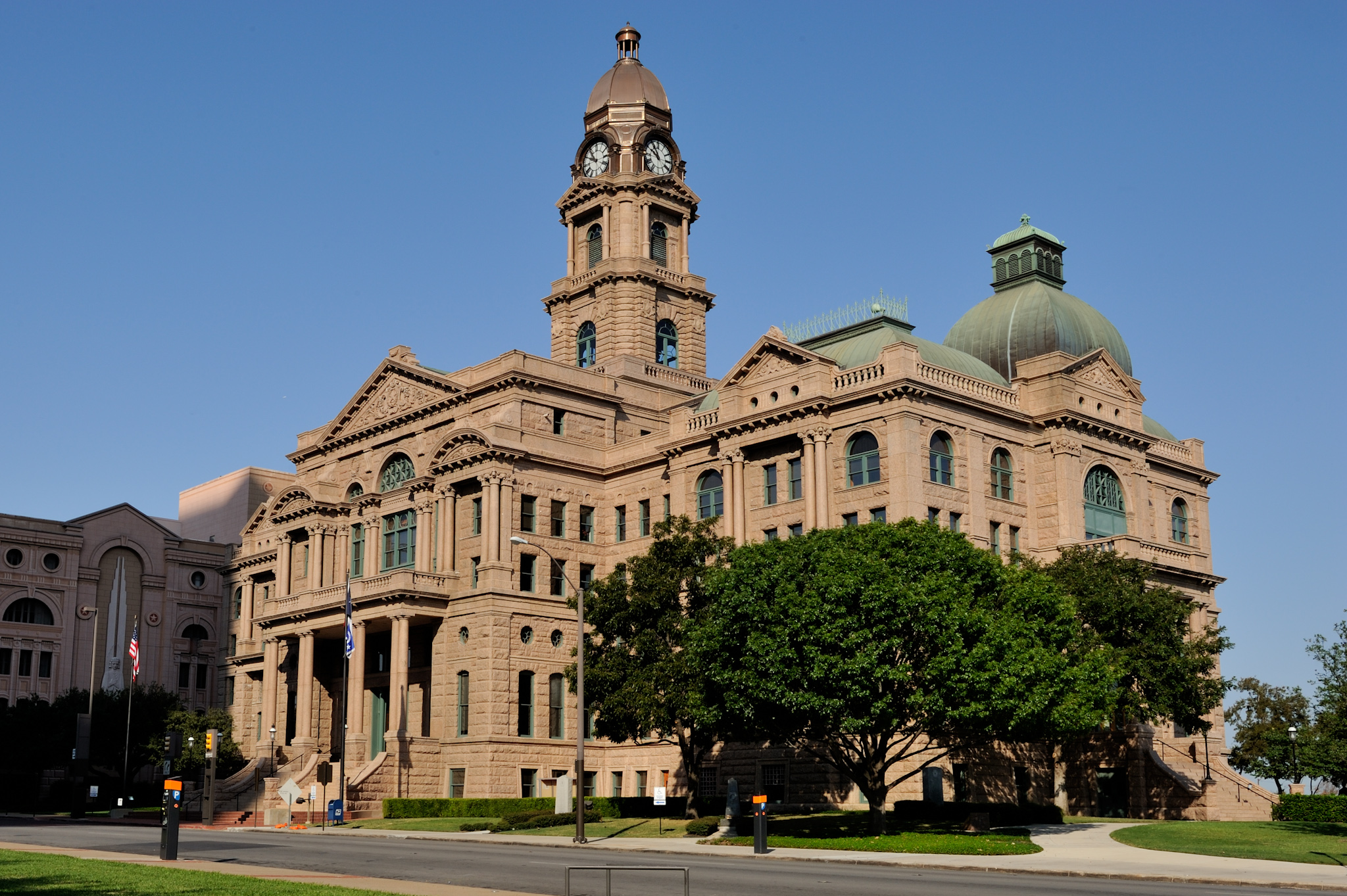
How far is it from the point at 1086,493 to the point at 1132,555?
5.64 meters

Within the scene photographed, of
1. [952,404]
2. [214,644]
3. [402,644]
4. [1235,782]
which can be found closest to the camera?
[1235,782]

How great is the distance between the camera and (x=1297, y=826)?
48.3 m

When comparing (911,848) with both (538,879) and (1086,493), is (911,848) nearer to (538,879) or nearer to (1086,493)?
(538,879)

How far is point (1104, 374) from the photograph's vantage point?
2724 inches

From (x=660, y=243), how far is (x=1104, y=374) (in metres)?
30.9

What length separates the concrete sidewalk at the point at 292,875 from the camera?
2527 centimetres

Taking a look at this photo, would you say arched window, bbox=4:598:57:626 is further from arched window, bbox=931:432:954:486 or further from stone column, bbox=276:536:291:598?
arched window, bbox=931:432:954:486

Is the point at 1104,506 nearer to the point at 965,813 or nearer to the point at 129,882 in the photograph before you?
the point at 965,813

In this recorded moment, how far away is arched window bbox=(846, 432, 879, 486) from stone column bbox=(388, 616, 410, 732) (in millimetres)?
24187

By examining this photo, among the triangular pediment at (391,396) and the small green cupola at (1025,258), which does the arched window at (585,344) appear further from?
the small green cupola at (1025,258)

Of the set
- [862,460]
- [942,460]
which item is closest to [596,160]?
[862,460]

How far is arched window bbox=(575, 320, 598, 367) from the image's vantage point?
8650 centimetres

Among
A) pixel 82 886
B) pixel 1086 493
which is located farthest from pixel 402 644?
pixel 82 886

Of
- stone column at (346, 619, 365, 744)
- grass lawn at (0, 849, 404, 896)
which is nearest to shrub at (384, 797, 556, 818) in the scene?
stone column at (346, 619, 365, 744)
